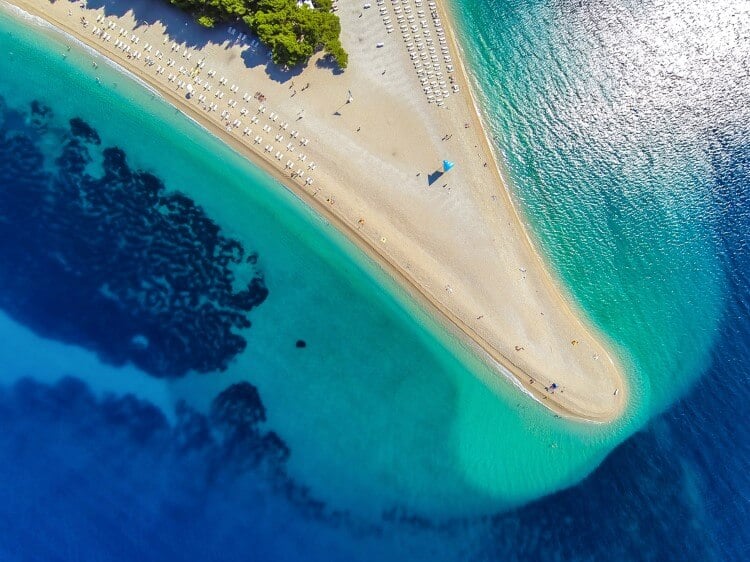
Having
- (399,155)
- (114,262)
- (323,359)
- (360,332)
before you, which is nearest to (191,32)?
(399,155)

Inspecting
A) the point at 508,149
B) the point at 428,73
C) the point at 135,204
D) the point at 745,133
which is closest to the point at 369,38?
the point at 428,73

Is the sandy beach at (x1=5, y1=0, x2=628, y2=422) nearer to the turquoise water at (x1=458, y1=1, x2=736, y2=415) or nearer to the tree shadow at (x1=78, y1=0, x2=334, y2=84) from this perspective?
the tree shadow at (x1=78, y1=0, x2=334, y2=84)

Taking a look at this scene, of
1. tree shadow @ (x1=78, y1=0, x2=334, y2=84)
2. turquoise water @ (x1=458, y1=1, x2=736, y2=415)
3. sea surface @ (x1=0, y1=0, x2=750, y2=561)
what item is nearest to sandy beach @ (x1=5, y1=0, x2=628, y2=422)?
tree shadow @ (x1=78, y1=0, x2=334, y2=84)

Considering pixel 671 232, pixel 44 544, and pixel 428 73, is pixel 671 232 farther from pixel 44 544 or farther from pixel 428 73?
pixel 44 544

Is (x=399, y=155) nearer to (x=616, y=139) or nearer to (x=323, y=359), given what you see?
Answer: (x=323, y=359)

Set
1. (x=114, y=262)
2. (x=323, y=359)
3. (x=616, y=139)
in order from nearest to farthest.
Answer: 1. (x=323, y=359)
2. (x=114, y=262)
3. (x=616, y=139)

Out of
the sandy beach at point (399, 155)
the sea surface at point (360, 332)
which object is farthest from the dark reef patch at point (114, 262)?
the sandy beach at point (399, 155)

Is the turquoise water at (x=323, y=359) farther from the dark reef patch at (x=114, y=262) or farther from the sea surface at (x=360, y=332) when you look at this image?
the dark reef patch at (x=114, y=262)
